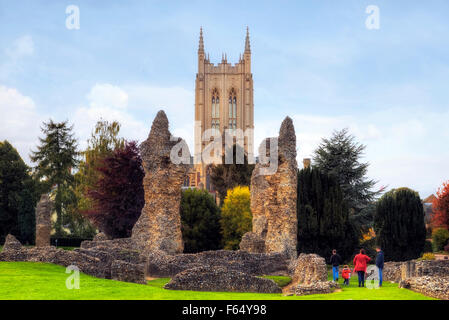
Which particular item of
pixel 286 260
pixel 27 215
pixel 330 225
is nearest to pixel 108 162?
pixel 27 215

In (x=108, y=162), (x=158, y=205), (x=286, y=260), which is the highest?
(x=108, y=162)

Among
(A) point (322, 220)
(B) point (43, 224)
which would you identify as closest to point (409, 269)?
(A) point (322, 220)

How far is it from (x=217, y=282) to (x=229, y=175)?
38220 mm

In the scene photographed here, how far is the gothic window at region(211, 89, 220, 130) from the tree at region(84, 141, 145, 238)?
7749 cm

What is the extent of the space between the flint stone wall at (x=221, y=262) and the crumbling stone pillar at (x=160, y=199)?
1.76 m

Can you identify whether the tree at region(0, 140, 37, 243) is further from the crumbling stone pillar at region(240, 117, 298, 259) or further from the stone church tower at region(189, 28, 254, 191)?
the stone church tower at region(189, 28, 254, 191)

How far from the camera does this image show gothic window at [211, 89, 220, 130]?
115031mm

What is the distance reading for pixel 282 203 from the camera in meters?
25.5

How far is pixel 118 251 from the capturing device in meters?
21.0

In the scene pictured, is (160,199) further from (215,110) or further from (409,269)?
(215,110)

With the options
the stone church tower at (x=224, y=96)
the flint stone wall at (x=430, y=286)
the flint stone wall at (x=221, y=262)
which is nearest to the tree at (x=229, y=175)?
the flint stone wall at (x=221, y=262)
